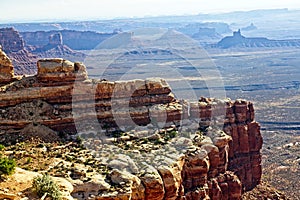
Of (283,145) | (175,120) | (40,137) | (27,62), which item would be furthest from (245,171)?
(27,62)

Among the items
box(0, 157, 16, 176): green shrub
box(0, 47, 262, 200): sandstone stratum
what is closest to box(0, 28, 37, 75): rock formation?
box(0, 47, 262, 200): sandstone stratum

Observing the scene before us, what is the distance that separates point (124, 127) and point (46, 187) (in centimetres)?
1627

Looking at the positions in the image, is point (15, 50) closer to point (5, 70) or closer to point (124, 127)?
point (5, 70)

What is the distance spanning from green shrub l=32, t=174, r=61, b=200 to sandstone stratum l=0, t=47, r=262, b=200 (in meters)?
4.53

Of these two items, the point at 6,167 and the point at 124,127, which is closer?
the point at 6,167

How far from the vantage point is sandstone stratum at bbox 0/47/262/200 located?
3831 centimetres

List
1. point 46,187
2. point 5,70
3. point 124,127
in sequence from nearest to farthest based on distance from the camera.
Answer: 1. point 46,187
2. point 124,127
3. point 5,70

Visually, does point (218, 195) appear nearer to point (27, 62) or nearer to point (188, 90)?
point (188, 90)

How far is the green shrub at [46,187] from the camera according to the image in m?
30.5

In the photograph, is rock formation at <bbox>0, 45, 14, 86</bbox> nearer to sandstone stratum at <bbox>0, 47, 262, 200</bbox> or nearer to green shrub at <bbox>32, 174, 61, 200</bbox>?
sandstone stratum at <bbox>0, 47, 262, 200</bbox>

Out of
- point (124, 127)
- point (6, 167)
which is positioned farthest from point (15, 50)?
point (6, 167)

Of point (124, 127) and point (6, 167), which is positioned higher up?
point (6, 167)

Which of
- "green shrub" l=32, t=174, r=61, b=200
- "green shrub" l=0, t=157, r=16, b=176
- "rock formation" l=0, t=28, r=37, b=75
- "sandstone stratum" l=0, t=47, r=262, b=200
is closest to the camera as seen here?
"green shrub" l=32, t=174, r=61, b=200

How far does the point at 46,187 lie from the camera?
30.5 meters
